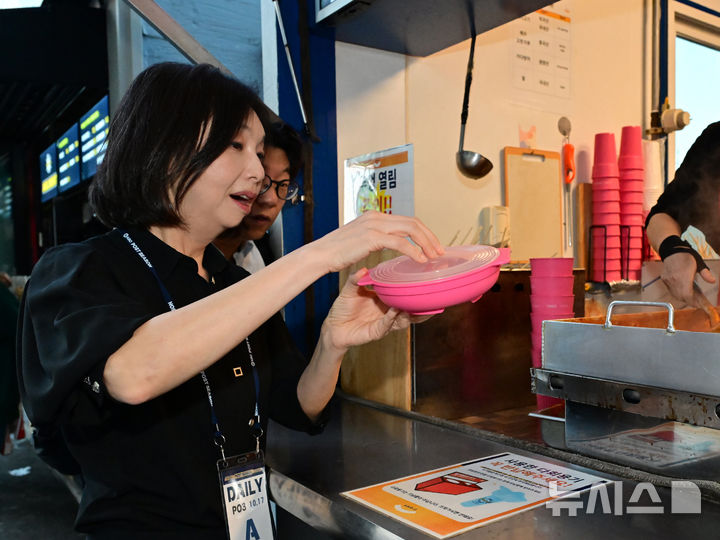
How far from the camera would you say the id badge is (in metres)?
0.98

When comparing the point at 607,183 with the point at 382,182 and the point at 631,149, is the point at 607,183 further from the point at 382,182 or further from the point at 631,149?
the point at 382,182

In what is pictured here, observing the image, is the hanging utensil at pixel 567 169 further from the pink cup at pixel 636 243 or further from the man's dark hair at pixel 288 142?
the man's dark hair at pixel 288 142

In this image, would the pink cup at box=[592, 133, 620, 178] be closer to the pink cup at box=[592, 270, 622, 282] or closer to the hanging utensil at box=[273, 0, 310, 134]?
the pink cup at box=[592, 270, 622, 282]

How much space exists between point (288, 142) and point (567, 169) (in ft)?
4.17

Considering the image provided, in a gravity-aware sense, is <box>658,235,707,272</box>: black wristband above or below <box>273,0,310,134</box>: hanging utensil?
below

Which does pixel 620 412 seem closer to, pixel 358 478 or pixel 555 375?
pixel 555 375

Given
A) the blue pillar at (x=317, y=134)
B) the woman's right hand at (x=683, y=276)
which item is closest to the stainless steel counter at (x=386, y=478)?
the blue pillar at (x=317, y=134)

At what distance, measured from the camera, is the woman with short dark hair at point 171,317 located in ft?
2.43

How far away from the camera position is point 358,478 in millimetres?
1096

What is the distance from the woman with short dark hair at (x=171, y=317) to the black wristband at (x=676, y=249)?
90 centimetres

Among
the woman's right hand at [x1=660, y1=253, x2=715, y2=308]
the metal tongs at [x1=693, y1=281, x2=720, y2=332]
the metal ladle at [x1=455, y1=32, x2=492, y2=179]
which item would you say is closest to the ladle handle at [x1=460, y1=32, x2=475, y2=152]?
the metal ladle at [x1=455, y1=32, x2=492, y2=179]

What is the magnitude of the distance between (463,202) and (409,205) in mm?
544

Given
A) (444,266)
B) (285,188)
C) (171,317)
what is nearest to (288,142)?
(285,188)

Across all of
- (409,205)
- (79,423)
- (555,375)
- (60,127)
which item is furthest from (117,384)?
(60,127)
